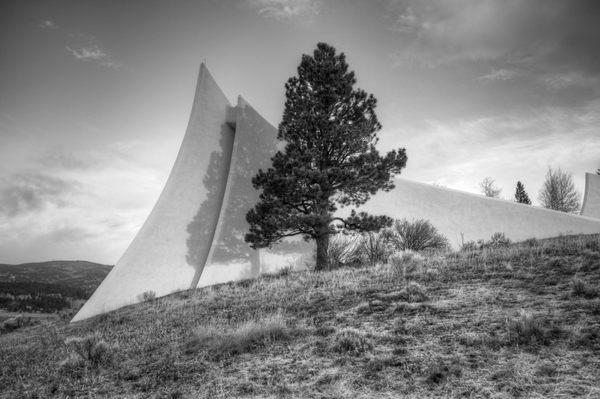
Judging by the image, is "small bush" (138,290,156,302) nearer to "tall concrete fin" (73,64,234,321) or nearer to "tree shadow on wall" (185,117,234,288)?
"tall concrete fin" (73,64,234,321)

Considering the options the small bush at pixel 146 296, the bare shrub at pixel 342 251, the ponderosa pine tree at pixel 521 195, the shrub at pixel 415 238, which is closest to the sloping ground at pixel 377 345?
the small bush at pixel 146 296

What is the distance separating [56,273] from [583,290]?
131711 millimetres

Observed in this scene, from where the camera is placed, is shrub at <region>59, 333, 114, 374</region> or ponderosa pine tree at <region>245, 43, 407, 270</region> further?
ponderosa pine tree at <region>245, 43, 407, 270</region>

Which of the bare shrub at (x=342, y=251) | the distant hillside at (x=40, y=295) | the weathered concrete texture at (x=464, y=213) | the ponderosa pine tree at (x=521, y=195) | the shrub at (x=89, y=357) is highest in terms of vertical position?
the ponderosa pine tree at (x=521, y=195)

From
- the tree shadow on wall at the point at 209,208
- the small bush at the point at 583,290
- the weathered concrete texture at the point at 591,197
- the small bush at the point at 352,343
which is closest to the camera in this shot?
the small bush at the point at 352,343

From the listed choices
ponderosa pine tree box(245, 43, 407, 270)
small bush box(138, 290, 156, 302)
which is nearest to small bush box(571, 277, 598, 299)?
ponderosa pine tree box(245, 43, 407, 270)

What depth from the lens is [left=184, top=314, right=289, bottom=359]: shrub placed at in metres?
5.27

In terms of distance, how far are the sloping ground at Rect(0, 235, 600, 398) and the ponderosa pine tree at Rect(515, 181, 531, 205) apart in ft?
137

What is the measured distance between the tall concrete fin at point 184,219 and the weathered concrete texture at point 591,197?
37.0 metres

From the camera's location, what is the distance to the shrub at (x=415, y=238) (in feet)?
52.2

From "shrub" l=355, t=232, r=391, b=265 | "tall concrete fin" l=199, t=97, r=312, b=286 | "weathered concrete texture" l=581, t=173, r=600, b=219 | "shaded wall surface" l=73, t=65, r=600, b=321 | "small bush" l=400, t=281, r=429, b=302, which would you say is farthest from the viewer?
"weathered concrete texture" l=581, t=173, r=600, b=219

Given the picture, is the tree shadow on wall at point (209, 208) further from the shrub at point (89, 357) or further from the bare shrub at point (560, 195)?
the bare shrub at point (560, 195)

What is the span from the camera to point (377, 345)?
15.1ft

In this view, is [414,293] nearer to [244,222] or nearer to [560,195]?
[244,222]
